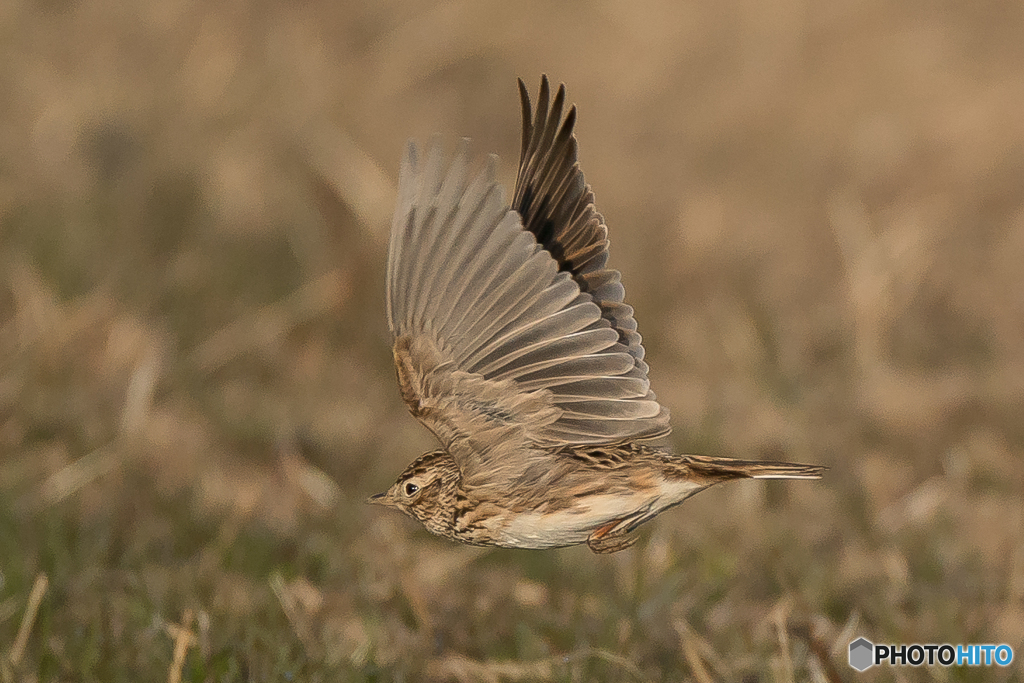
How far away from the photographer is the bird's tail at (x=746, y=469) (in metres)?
2.05

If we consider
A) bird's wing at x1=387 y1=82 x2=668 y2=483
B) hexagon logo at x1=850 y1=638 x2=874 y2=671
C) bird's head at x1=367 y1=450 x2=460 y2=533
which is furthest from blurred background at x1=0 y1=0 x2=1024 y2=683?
bird's wing at x1=387 y1=82 x2=668 y2=483

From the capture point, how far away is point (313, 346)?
5.67 meters

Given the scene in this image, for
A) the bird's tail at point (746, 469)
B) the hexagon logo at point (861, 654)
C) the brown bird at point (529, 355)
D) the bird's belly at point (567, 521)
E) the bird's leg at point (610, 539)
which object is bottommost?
the hexagon logo at point (861, 654)

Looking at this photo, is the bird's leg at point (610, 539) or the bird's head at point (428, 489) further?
the bird's head at point (428, 489)

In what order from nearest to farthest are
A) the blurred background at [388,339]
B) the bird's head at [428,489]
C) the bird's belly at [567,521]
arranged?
1. the bird's belly at [567,521]
2. the bird's head at [428,489]
3. the blurred background at [388,339]

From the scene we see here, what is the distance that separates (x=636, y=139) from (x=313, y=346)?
3.29 metres

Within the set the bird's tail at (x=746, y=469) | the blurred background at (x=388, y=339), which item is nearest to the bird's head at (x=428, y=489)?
the bird's tail at (x=746, y=469)

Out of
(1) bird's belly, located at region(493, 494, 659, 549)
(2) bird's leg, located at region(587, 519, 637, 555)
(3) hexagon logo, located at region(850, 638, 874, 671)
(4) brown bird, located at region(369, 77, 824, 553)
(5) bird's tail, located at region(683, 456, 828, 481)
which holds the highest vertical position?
(4) brown bird, located at region(369, 77, 824, 553)

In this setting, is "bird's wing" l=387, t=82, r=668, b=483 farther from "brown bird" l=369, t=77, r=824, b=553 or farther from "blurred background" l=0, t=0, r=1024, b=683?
"blurred background" l=0, t=0, r=1024, b=683

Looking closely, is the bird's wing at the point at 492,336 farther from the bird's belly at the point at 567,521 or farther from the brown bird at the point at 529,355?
the bird's belly at the point at 567,521

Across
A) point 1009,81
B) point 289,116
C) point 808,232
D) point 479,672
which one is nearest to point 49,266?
point 289,116

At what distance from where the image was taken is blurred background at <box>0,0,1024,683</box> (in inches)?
143

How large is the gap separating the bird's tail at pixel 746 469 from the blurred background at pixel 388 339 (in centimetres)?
72

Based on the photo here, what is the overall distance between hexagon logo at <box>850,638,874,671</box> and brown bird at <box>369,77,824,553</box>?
134cm
